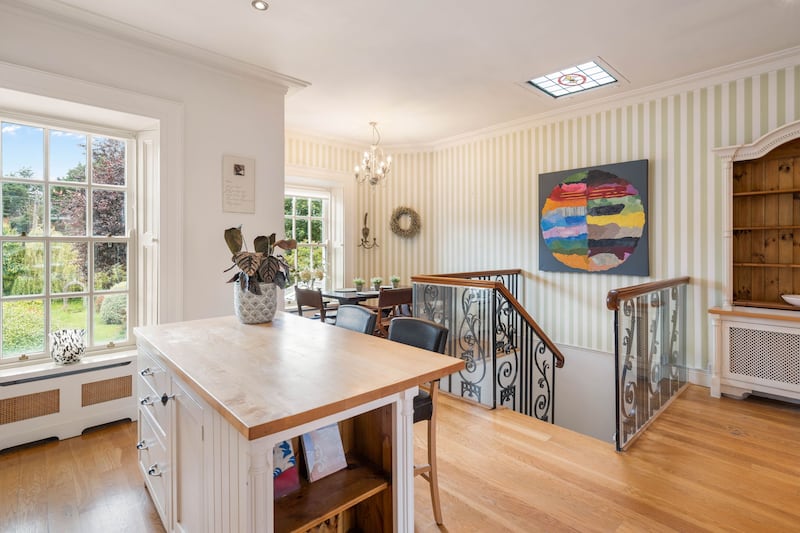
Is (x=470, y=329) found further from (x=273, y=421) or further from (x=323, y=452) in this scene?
(x=273, y=421)

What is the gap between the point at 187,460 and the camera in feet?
4.76

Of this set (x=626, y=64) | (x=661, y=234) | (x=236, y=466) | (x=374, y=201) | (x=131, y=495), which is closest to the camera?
(x=236, y=466)

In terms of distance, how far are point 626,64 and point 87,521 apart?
4778mm

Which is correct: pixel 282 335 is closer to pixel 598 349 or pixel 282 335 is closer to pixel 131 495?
pixel 131 495

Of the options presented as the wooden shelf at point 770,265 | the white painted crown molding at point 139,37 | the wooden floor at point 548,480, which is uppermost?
the white painted crown molding at point 139,37

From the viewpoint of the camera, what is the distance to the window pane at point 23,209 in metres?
2.76

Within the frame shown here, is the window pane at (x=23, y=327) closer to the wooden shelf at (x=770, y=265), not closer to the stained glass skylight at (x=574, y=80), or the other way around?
the stained glass skylight at (x=574, y=80)

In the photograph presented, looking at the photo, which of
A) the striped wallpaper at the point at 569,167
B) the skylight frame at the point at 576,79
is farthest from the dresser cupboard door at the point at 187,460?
the striped wallpaper at the point at 569,167

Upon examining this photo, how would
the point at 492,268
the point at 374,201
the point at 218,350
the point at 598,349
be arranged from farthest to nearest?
the point at 374,201 < the point at 492,268 < the point at 598,349 < the point at 218,350

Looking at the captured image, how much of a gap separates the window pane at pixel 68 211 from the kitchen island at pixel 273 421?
181 cm

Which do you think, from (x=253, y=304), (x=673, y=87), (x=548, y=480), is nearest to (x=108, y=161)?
(x=253, y=304)

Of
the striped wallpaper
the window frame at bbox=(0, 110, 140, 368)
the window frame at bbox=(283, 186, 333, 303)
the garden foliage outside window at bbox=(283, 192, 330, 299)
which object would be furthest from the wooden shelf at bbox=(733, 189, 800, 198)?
the window frame at bbox=(0, 110, 140, 368)

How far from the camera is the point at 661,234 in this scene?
12.9 feet

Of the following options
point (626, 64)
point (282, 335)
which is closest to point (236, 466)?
point (282, 335)
